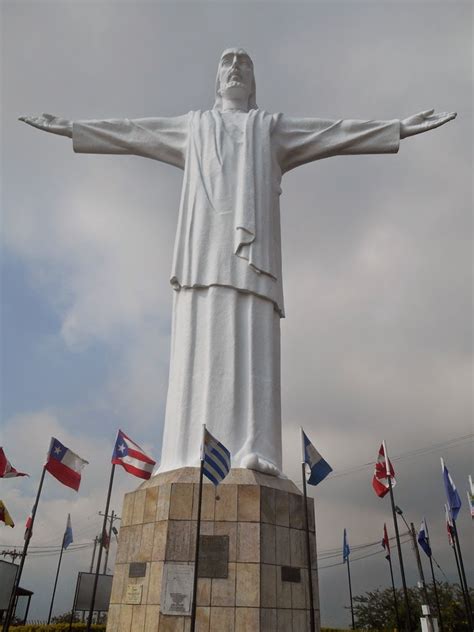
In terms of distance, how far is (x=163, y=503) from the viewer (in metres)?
6.84

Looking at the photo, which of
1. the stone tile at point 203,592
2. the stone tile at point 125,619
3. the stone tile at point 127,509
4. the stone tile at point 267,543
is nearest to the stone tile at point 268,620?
the stone tile at point 267,543

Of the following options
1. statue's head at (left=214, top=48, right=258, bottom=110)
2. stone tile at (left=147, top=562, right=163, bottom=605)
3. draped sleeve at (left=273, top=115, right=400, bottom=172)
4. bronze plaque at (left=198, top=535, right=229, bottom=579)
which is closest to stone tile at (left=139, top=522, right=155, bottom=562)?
stone tile at (left=147, top=562, right=163, bottom=605)

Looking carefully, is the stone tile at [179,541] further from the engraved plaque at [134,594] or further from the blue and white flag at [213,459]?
the blue and white flag at [213,459]

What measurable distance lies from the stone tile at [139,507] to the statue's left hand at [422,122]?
761 cm

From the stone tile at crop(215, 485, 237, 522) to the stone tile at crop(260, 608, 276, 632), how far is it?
3.48ft

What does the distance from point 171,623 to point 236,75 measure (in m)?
9.28

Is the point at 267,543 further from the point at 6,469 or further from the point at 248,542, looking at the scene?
the point at 6,469

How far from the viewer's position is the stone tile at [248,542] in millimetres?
6469

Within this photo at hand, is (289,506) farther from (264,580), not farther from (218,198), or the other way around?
(218,198)

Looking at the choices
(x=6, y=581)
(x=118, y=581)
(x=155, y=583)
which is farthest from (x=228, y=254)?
(x=6, y=581)

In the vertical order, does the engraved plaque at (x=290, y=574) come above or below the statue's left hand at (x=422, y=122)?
below

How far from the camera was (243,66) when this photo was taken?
1055 cm

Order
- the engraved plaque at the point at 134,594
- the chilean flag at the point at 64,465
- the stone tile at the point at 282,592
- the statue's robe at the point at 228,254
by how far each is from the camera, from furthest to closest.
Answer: the chilean flag at the point at 64,465 → the statue's robe at the point at 228,254 → the engraved plaque at the point at 134,594 → the stone tile at the point at 282,592

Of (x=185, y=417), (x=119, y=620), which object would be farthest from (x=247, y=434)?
(x=119, y=620)
